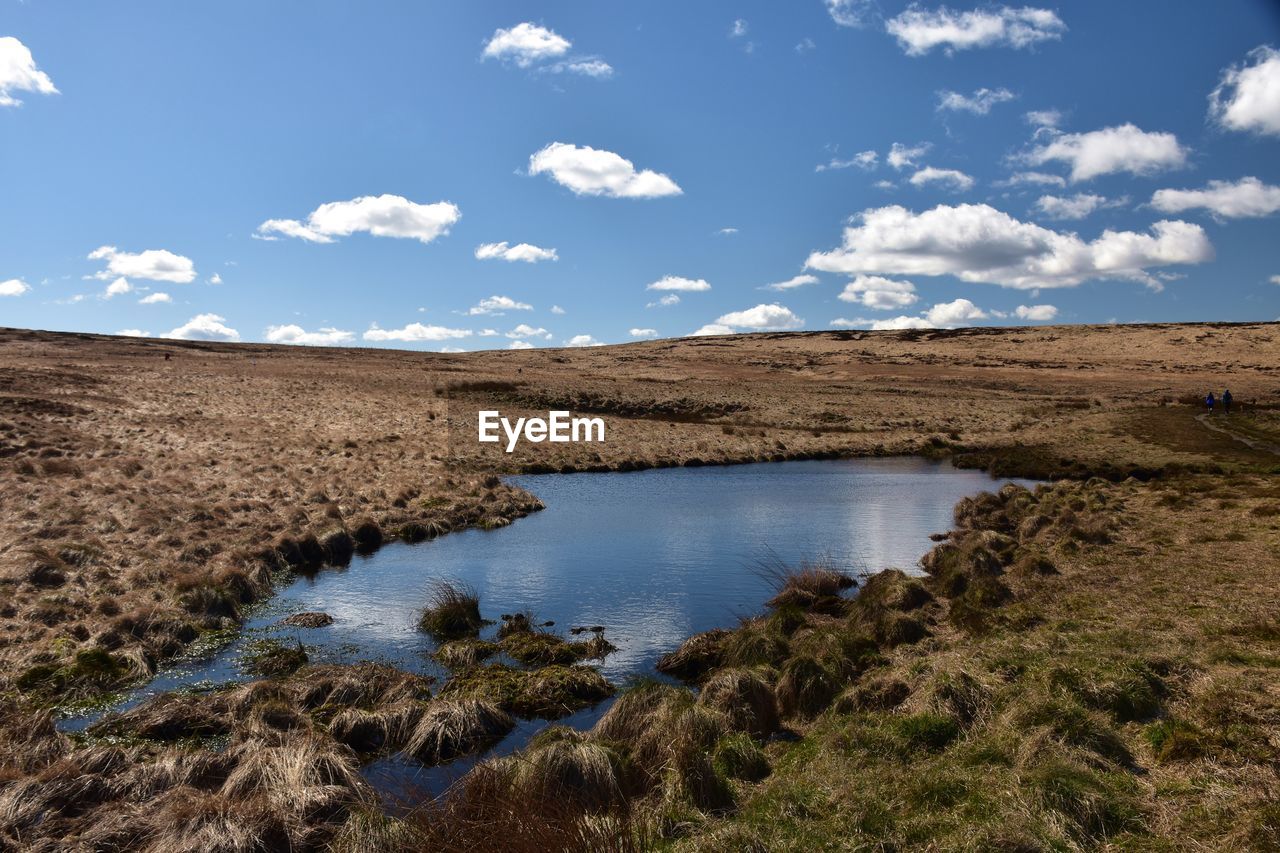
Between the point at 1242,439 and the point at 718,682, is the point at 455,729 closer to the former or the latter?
the point at 718,682

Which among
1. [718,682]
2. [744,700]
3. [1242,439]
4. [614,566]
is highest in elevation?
[1242,439]

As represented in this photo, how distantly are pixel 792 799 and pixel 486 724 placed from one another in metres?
5.87

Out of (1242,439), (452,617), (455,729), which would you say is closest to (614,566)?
(452,617)

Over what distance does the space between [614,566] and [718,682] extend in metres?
11.5

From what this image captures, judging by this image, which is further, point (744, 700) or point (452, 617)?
point (452, 617)

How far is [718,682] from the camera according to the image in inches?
525

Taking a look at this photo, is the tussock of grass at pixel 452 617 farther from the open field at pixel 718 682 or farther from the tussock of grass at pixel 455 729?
the tussock of grass at pixel 455 729

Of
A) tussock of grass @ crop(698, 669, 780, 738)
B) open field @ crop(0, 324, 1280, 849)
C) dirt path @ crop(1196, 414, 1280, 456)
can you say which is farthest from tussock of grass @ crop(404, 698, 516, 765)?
dirt path @ crop(1196, 414, 1280, 456)

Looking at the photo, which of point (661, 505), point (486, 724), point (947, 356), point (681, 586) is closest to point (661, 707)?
point (486, 724)

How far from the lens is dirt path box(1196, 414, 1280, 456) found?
40875 millimetres

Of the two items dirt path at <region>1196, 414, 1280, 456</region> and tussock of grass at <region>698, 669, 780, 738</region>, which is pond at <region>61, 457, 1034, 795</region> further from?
dirt path at <region>1196, 414, 1280, 456</region>

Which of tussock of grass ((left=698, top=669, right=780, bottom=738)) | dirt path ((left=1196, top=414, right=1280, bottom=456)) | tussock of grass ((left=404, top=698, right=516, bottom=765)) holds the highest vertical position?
dirt path ((left=1196, top=414, right=1280, bottom=456))

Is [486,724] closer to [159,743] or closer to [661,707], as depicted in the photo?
[661,707]

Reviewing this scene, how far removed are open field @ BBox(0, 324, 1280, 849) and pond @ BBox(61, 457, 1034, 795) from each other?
1099 millimetres
